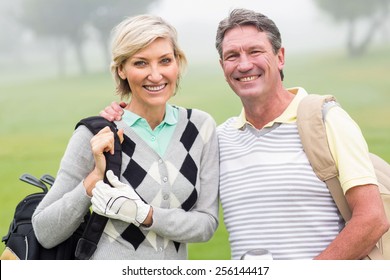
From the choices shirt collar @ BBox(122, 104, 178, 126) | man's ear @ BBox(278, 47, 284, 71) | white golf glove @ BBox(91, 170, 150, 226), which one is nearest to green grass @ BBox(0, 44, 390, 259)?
man's ear @ BBox(278, 47, 284, 71)

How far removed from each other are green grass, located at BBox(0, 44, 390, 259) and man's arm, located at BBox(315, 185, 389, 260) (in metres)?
12.0

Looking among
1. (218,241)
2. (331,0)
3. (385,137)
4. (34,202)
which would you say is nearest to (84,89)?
(331,0)

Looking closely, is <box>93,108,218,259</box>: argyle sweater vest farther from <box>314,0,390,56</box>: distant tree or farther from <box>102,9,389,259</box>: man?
<box>314,0,390,56</box>: distant tree

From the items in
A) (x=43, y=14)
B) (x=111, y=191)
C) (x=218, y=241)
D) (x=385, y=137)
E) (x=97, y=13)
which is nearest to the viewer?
(x=111, y=191)

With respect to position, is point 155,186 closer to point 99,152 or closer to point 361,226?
point 99,152

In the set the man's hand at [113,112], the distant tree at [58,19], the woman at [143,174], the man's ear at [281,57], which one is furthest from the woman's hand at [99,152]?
the distant tree at [58,19]

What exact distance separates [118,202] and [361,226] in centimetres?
85

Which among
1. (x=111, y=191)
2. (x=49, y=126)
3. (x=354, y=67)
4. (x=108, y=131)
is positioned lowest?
(x=49, y=126)

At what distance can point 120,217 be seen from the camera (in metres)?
2.19

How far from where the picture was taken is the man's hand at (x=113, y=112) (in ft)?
7.75

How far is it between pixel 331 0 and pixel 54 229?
1642 centimetres

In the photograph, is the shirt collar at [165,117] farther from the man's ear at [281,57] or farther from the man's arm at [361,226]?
the man's arm at [361,226]

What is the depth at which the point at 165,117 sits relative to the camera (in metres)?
2.44
